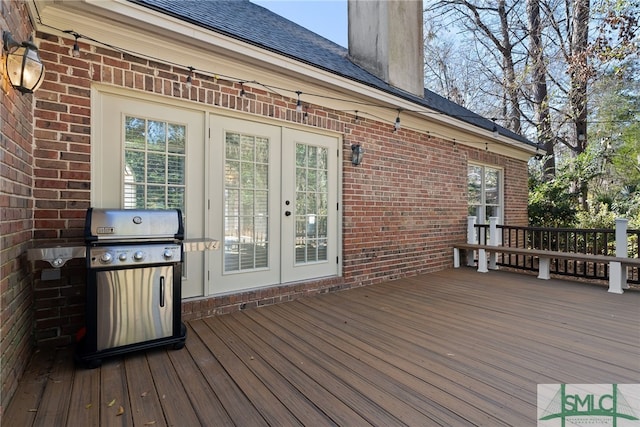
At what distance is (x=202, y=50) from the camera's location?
3184mm

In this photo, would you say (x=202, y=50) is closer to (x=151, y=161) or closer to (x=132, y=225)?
(x=151, y=161)

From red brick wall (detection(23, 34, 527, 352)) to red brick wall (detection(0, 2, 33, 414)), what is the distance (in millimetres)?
150

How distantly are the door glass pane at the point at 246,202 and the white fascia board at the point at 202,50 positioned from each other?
72 centimetres

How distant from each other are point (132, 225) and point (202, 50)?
6.07 ft

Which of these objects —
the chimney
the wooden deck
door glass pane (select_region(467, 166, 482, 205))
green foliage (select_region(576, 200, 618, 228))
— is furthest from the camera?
green foliage (select_region(576, 200, 618, 228))

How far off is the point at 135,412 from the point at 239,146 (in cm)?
258

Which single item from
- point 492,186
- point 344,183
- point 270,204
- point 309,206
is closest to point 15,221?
point 270,204

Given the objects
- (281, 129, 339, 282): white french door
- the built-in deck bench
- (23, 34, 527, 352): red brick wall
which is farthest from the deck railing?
(281, 129, 339, 282): white french door

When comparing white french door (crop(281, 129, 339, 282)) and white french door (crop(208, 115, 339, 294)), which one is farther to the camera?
white french door (crop(281, 129, 339, 282))

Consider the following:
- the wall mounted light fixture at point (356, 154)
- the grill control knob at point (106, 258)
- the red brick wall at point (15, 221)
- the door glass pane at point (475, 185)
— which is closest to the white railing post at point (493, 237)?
the door glass pane at point (475, 185)

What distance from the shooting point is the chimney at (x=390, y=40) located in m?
5.82

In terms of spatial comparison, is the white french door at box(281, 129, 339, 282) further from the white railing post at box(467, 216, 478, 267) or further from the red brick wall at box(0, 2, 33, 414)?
the white railing post at box(467, 216, 478, 267)

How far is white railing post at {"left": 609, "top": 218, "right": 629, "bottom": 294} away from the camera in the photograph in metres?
4.51

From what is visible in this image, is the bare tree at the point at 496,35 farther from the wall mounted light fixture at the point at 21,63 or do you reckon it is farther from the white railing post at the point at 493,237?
the wall mounted light fixture at the point at 21,63
